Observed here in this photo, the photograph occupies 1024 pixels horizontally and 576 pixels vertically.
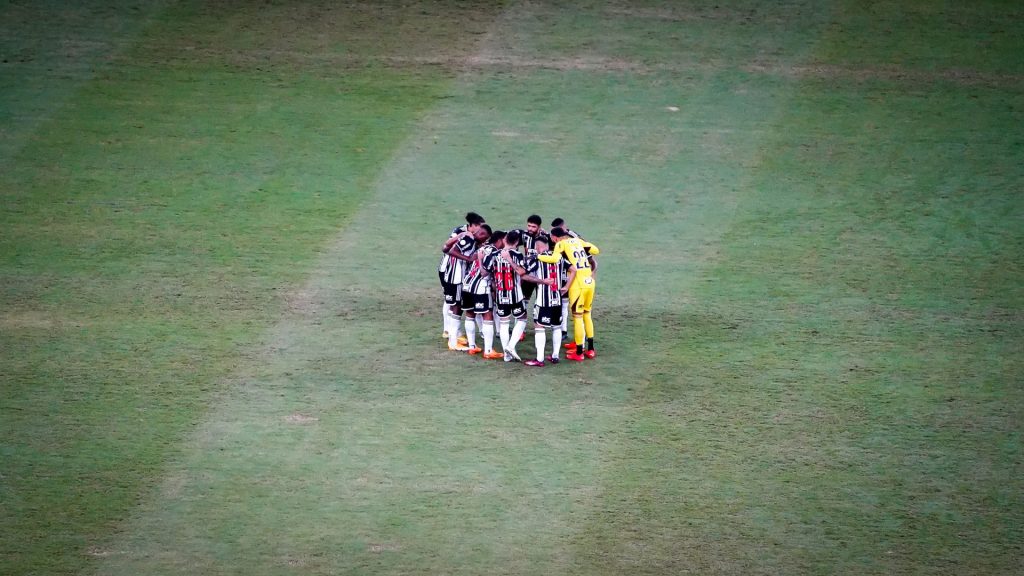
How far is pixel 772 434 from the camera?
1387cm

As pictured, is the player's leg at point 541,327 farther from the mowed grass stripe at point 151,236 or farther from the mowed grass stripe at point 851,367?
the mowed grass stripe at point 151,236

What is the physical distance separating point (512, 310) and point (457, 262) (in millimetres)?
895

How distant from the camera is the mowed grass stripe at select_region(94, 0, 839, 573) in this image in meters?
12.2

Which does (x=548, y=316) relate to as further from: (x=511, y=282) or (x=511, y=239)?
(x=511, y=239)

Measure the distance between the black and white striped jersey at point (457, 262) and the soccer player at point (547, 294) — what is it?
0.73m

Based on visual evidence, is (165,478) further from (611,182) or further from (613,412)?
(611,182)

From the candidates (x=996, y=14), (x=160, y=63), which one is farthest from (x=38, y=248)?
(x=996, y=14)

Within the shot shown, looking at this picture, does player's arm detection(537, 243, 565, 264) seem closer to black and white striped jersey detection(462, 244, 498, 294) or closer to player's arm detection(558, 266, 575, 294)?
player's arm detection(558, 266, 575, 294)

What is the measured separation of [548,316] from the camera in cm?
1507

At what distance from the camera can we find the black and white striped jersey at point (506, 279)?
15031 millimetres

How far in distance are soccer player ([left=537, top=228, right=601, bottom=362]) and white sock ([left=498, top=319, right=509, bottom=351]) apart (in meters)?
0.80

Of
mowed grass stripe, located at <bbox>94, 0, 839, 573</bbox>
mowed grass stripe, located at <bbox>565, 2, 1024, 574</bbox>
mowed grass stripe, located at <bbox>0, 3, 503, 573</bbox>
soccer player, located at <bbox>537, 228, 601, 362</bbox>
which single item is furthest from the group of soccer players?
mowed grass stripe, located at <bbox>0, 3, 503, 573</bbox>

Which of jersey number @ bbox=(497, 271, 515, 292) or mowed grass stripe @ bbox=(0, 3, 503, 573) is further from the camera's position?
jersey number @ bbox=(497, 271, 515, 292)

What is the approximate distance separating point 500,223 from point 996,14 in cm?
1144
